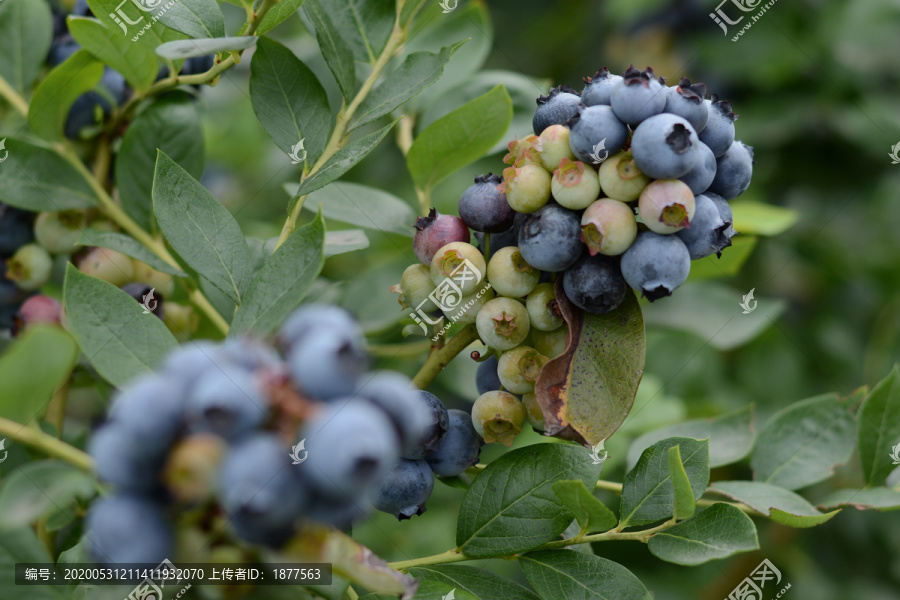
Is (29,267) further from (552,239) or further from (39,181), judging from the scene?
(552,239)

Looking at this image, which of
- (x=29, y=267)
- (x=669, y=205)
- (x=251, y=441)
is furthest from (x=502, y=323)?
(x=29, y=267)

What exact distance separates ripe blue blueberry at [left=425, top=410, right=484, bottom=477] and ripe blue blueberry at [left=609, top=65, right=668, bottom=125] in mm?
552

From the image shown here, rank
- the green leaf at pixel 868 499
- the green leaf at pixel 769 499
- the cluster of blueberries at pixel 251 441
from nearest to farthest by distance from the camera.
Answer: the cluster of blueberries at pixel 251 441, the green leaf at pixel 769 499, the green leaf at pixel 868 499

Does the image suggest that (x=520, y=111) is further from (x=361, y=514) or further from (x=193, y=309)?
(x=361, y=514)

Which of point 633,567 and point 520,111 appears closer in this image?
point 520,111

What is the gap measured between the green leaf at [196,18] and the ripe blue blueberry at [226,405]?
72 cm

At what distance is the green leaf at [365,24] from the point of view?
1.34 meters

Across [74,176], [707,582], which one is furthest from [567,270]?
[707,582]

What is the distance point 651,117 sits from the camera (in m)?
1.05

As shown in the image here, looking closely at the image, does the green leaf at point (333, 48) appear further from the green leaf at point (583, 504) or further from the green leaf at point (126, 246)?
the green leaf at point (583, 504)

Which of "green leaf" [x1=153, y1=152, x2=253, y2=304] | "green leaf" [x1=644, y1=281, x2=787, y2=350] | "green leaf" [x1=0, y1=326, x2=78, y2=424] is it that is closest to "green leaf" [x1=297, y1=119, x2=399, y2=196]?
"green leaf" [x1=153, y1=152, x2=253, y2=304]

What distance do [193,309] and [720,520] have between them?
42.7 inches

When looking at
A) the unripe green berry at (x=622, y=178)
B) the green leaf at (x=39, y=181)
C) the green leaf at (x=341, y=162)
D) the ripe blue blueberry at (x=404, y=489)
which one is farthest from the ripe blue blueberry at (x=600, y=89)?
the green leaf at (x=39, y=181)

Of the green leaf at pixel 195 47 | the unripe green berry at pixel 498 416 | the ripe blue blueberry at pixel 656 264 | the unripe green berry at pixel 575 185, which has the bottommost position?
the unripe green berry at pixel 498 416
